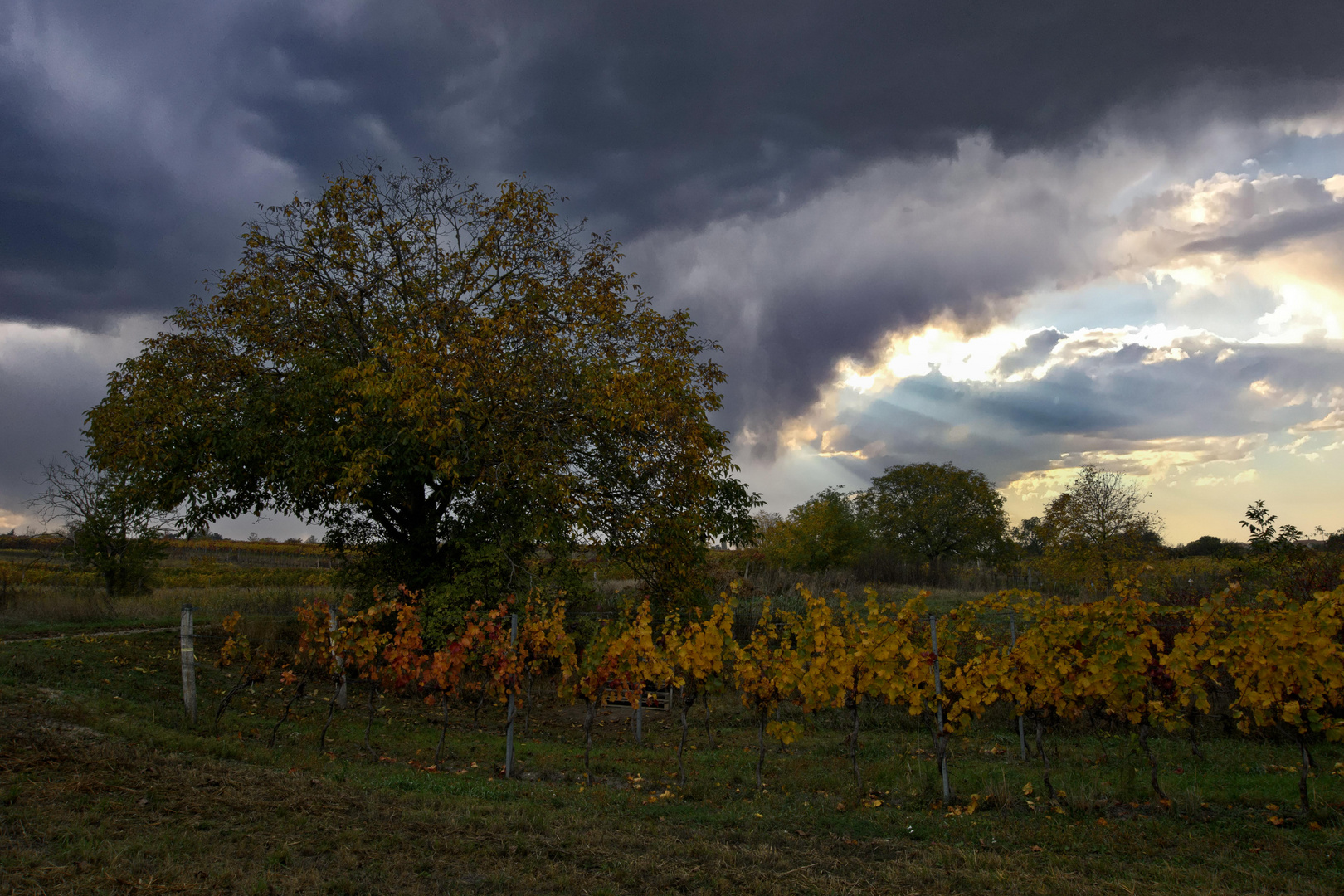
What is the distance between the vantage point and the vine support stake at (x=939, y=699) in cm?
739

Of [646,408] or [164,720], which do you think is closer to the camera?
[164,720]

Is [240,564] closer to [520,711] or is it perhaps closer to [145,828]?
[520,711]

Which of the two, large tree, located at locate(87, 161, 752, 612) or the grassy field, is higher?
large tree, located at locate(87, 161, 752, 612)

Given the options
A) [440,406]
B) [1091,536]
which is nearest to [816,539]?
[1091,536]

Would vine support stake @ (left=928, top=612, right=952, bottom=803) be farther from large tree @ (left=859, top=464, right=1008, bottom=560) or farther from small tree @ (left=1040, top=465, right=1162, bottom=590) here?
large tree @ (left=859, top=464, right=1008, bottom=560)

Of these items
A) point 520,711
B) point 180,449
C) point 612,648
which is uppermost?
point 180,449

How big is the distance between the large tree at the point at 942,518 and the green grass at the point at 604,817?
41927 mm

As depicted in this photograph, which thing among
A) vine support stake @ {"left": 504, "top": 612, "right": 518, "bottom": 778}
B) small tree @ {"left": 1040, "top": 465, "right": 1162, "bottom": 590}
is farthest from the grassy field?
small tree @ {"left": 1040, "top": 465, "right": 1162, "bottom": 590}

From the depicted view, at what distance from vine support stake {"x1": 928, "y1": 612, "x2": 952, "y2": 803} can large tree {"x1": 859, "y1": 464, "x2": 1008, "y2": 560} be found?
44.6m

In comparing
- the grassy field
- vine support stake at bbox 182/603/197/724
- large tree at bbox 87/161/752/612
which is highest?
large tree at bbox 87/161/752/612

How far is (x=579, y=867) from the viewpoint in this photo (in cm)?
527

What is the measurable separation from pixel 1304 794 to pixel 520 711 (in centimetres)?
1137

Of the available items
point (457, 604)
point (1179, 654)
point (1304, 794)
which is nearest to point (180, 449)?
point (457, 604)

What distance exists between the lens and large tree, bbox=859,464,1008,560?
51031 mm
